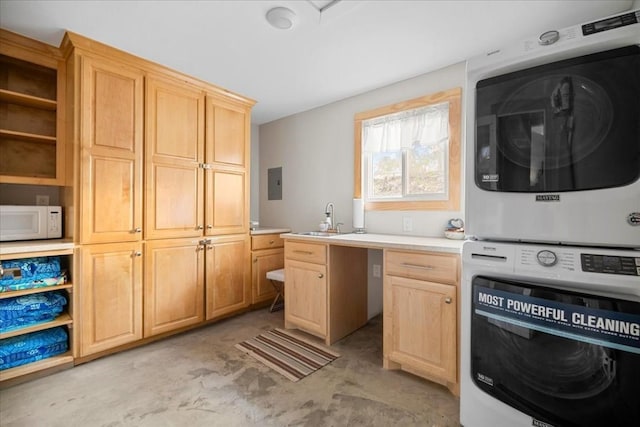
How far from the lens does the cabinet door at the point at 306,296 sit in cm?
232

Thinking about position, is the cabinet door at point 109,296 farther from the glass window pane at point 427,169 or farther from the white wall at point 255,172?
the glass window pane at point 427,169

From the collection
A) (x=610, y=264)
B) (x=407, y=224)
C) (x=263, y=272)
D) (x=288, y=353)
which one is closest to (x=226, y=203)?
(x=263, y=272)

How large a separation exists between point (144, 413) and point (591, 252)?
87.3 inches

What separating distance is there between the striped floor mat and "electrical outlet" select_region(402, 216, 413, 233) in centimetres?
120

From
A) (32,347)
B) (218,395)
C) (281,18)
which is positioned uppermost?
(281,18)

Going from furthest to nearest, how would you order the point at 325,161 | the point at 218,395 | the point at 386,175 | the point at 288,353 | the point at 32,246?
the point at 325,161 → the point at 386,175 → the point at 288,353 → the point at 32,246 → the point at 218,395

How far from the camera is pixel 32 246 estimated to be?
5.92 ft

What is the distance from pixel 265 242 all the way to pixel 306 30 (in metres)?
2.09

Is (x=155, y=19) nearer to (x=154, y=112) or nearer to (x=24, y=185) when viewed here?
(x=154, y=112)

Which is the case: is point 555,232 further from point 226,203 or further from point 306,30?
point 226,203

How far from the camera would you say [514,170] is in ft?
3.98

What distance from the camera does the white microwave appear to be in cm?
191

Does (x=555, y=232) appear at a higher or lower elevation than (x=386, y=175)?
lower

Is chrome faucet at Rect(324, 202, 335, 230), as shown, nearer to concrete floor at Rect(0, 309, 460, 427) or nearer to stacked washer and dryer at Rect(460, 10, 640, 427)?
concrete floor at Rect(0, 309, 460, 427)
